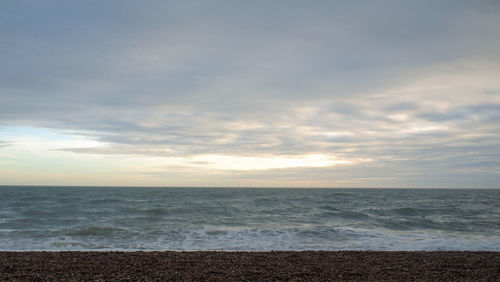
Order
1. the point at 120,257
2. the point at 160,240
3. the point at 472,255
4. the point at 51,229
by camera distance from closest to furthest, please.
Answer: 1. the point at 120,257
2. the point at 472,255
3. the point at 160,240
4. the point at 51,229

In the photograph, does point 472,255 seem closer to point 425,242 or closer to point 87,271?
point 425,242

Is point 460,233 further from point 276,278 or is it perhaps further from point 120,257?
point 120,257

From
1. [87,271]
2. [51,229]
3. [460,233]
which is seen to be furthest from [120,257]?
[460,233]

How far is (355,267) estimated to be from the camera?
916 cm

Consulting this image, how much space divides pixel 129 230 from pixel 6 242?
5544 millimetres

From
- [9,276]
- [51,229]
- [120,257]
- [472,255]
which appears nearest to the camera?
[9,276]

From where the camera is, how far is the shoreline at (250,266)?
807cm

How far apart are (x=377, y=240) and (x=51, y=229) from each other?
17.6 m

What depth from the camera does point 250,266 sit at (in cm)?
920

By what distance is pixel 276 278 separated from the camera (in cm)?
800

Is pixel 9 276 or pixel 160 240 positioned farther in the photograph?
pixel 160 240

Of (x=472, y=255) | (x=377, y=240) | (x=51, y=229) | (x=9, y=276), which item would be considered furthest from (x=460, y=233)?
(x=51, y=229)

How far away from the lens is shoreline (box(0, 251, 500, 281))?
807 cm

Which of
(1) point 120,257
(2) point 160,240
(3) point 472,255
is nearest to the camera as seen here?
(1) point 120,257
